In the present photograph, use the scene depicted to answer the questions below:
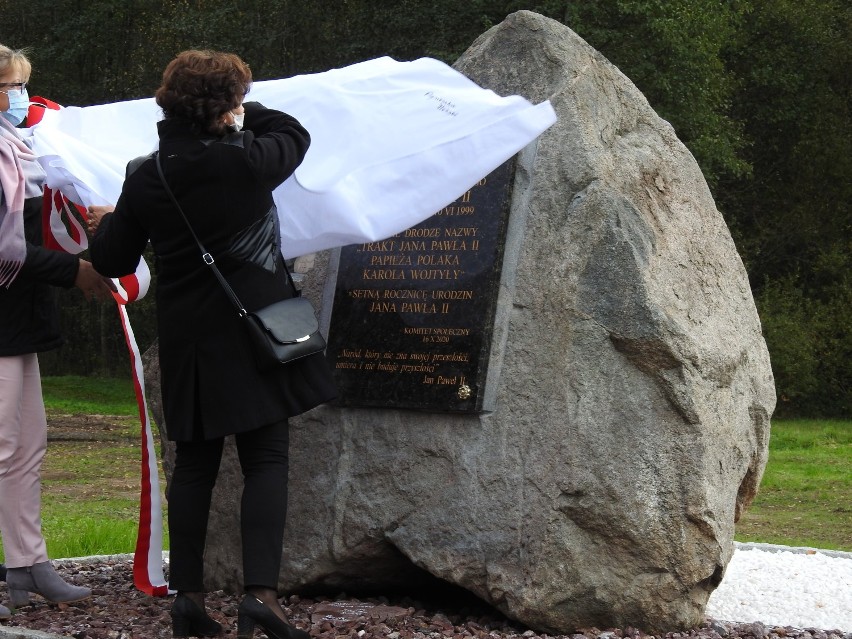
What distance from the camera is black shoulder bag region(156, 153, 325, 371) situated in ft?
12.3

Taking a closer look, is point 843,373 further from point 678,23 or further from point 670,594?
point 670,594

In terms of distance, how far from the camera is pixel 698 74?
59.1ft

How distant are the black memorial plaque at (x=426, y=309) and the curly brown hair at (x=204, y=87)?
1260 millimetres

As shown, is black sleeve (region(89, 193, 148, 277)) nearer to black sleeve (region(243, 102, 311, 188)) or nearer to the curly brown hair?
the curly brown hair

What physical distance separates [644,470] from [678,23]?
46.7 feet

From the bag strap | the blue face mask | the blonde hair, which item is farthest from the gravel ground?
the blonde hair

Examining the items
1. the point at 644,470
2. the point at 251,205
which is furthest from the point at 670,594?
the point at 251,205

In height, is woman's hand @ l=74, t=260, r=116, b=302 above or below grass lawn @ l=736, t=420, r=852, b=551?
above

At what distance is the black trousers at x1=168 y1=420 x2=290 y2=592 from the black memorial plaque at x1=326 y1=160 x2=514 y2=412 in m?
0.84

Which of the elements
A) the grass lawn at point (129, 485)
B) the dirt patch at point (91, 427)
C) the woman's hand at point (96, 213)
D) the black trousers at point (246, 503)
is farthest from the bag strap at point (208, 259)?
the dirt patch at point (91, 427)

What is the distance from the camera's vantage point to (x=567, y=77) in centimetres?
470

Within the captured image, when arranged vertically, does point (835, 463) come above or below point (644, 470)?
below

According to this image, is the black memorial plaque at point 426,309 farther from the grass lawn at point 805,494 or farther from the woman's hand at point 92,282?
the grass lawn at point 805,494

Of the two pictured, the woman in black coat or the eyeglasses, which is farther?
the eyeglasses
